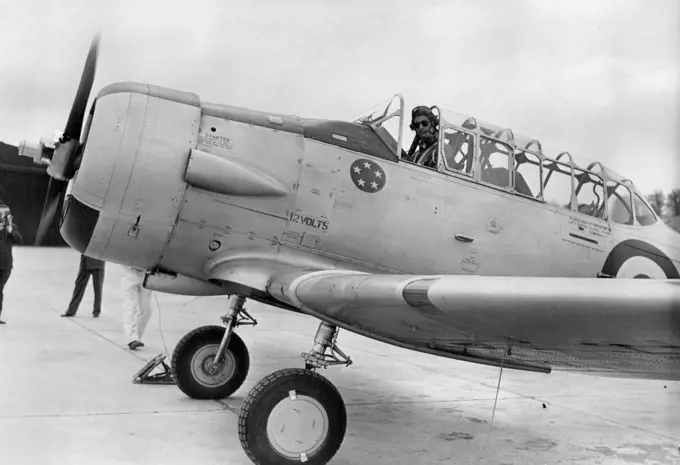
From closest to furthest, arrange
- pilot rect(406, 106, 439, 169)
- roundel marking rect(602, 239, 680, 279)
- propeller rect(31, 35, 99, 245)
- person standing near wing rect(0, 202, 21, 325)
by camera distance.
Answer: propeller rect(31, 35, 99, 245) < pilot rect(406, 106, 439, 169) < roundel marking rect(602, 239, 680, 279) < person standing near wing rect(0, 202, 21, 325)

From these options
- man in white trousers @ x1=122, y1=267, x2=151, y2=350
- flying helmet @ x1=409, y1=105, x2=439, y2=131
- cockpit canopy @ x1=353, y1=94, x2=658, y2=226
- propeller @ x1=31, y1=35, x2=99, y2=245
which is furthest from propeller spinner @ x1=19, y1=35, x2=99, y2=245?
man in white trousers @ x1=122, y1=267, x2=151, y2=350

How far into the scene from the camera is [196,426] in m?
4.35

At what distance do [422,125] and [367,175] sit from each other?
66cm

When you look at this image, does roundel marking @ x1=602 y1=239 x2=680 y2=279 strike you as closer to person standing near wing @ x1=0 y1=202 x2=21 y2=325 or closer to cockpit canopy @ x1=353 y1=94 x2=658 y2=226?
cockpit canopy @ x1=353 y1=94 x2=658 y2=226

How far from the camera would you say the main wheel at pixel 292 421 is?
3.44 metres

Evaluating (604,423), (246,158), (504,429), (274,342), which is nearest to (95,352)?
(274,342)

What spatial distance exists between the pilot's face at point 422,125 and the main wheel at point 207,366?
7.20ft

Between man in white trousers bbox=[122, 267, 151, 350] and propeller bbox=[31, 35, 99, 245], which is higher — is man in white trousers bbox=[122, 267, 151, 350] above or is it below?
below

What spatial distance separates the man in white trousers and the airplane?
2485 mm

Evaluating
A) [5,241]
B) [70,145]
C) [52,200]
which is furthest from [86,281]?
[70,145]

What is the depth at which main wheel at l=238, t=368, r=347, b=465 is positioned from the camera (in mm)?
3438

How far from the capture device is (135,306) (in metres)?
7.25

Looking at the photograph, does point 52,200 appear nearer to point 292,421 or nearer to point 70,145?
point 70,145

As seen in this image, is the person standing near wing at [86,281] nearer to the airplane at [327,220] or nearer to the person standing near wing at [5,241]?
the person standing near wing at [5,241]
